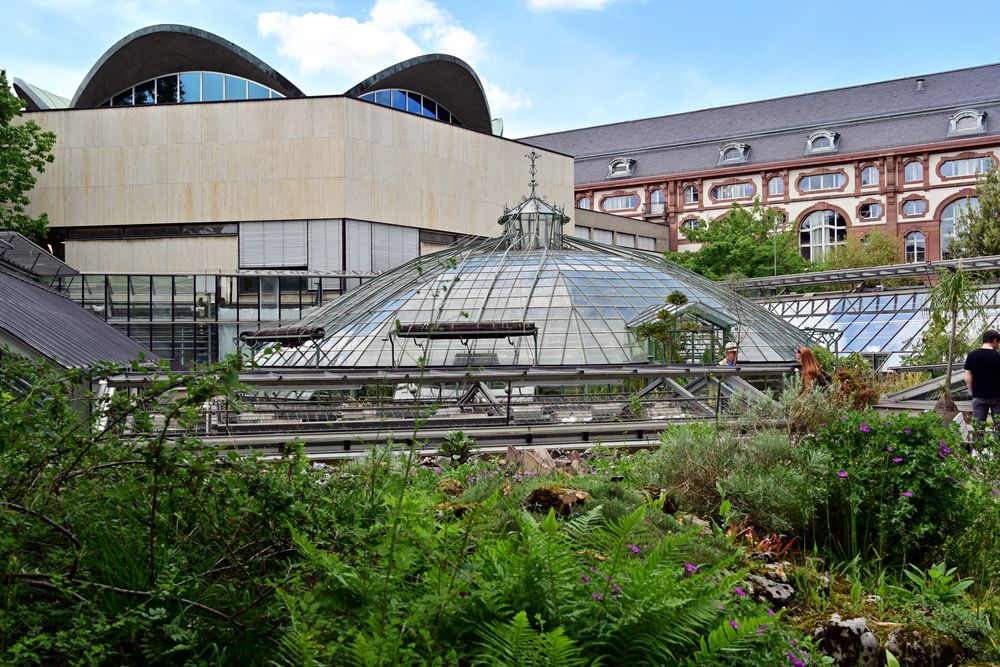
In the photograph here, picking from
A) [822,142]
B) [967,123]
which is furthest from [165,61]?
[967,123]

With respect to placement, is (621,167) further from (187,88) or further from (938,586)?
(938,586)

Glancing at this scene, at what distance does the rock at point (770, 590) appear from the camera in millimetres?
5426

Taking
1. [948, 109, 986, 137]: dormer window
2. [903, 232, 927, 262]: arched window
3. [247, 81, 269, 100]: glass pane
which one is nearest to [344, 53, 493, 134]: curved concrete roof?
[247, 81, 269, 100]: glass pane

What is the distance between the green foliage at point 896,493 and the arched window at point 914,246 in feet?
261

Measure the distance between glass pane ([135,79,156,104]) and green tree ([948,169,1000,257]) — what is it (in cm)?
4860

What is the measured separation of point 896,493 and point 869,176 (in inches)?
3231

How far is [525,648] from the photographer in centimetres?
349

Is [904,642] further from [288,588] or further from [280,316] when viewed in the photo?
[280,316]

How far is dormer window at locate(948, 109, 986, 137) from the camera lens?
77062mm

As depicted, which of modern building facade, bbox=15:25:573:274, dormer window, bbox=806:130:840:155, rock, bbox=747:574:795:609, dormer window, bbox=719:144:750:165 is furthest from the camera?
dormer window, bbox=719:144:750:165

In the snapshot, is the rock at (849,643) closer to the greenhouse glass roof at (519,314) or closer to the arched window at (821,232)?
the greenhouse glass roof at (519,314)

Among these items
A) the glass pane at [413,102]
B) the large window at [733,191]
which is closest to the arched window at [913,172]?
the large window at [733,191]

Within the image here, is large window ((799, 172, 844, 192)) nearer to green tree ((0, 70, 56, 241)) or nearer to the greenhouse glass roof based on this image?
the greenhouse glass roof

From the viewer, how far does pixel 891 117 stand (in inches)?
3258
